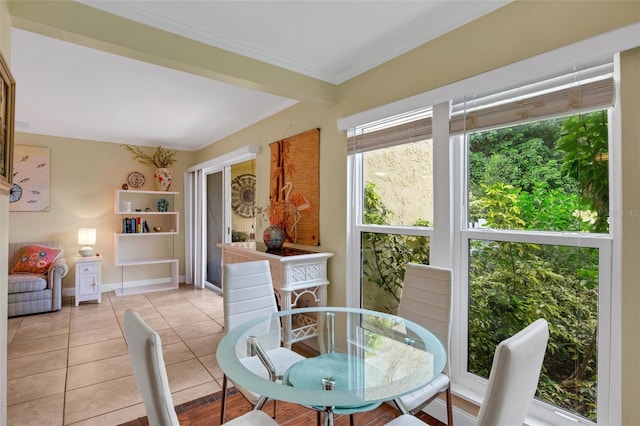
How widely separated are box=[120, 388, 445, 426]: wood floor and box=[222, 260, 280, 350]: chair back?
0.62 metres

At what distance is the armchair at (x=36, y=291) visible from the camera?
4.07 m

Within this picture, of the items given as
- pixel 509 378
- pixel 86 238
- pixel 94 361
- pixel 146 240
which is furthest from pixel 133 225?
pixel 509 378

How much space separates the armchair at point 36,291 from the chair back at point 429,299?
4.63 meters

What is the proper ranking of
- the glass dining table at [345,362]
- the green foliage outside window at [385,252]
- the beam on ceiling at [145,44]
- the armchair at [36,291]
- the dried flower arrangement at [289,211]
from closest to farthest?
the glass dining table at [345,362] → the beam on ceiling at [145,44] → the green foliage outside window at [385,252] → the dried flower arrangement at [289,211] → the armchair at [36,291]

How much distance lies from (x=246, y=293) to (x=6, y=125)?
158 centimetres

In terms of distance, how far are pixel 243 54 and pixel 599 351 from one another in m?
2.72

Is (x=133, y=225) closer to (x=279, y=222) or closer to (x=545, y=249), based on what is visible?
(x=279, y=222)

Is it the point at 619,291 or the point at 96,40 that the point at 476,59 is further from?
the point at 96,40

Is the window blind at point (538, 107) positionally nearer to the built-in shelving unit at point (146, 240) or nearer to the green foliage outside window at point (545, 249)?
the green foliage outside window at point (545, 249)

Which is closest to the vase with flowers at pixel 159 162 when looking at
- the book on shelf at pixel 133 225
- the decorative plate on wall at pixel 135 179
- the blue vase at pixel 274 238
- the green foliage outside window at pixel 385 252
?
the decorative plate on wall at pixel 135 179

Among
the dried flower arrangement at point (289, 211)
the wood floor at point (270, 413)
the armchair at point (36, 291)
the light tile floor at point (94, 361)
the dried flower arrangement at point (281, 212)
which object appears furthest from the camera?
the armchair at point (36, 291)

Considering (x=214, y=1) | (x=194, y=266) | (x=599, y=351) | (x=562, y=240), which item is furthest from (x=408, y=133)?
(x=194, y=266)

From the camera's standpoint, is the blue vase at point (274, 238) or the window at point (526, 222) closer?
the window at point (526, 222)

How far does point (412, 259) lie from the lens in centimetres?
241
